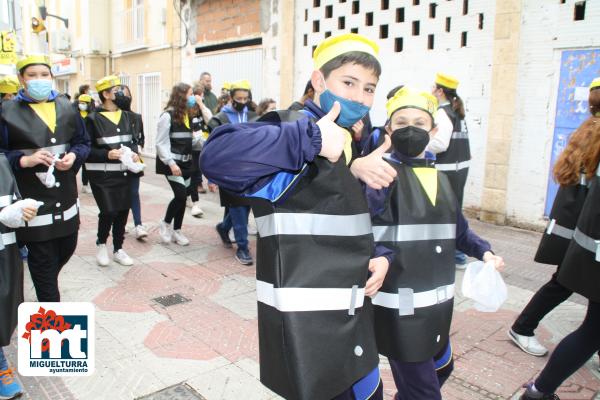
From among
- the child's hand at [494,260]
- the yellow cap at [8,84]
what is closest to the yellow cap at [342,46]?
the child's hand at [494,260]

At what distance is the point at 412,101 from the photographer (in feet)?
8.04

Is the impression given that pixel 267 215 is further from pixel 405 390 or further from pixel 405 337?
pixel 405 390

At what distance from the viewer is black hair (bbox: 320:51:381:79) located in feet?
6.12

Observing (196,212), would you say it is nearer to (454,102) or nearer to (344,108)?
(454,102)

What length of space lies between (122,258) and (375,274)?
432 centimetres

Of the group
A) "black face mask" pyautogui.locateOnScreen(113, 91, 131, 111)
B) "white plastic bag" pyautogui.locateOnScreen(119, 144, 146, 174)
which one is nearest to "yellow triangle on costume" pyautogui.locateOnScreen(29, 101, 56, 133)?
"white plastic bag" pyautogui.locateOnScreen(119, 144, 146, 174)

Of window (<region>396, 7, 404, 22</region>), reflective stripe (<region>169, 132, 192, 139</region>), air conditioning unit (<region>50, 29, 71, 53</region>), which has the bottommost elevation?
reflective stripe (<region>169, 132, 192, 139</region>)

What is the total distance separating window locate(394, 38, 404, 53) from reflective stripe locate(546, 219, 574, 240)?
19.8 feet

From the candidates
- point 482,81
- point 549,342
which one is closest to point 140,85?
point 482,81

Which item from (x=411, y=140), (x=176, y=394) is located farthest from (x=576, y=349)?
(x=176, y=394)

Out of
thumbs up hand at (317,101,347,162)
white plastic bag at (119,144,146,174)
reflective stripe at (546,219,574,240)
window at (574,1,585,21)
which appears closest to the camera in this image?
thumbs up hand at (317,101,347,162)

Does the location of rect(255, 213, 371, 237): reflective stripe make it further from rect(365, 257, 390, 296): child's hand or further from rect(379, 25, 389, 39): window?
rect(379, 25, 389, 39): window

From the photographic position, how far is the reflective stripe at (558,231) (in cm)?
356

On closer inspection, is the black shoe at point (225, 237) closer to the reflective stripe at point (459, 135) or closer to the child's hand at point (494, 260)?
the reflective stripe at point (459, 135)
